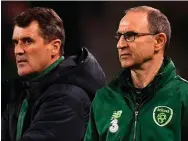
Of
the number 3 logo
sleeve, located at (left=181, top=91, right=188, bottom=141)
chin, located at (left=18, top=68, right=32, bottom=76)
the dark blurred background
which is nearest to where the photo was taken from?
sleeve, located at (left=181, top=91, right=188, bottom=141)

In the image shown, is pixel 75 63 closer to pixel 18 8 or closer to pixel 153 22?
pixel 153 22

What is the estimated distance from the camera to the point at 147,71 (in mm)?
2457

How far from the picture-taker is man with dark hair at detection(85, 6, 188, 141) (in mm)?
2316

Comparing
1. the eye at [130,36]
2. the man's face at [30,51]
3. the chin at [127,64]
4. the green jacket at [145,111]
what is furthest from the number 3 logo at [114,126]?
the man's face at [30,51]

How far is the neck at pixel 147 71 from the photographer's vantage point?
245cm

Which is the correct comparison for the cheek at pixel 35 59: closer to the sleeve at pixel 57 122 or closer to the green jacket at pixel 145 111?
the sleeve at pixel 57 122

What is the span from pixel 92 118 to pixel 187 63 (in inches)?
132

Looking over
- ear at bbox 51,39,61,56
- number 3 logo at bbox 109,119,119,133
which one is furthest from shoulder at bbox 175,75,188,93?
ear at bbox 51,39,61,56

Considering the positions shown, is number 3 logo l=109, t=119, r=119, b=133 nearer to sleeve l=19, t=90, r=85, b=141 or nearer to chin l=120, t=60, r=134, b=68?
chin l=120, t=60, r=134, b=68

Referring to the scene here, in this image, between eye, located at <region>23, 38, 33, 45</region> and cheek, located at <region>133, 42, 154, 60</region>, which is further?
eye, located at <region>23, 38, 33, 45</region>

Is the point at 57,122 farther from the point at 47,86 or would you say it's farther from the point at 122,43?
the point at 122,43

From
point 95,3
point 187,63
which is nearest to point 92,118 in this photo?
point 187,63

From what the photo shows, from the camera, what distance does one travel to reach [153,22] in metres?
2.50

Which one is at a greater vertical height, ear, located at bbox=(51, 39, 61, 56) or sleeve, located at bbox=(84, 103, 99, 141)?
ear, located at bbox=(51, 39, 61, 56)
